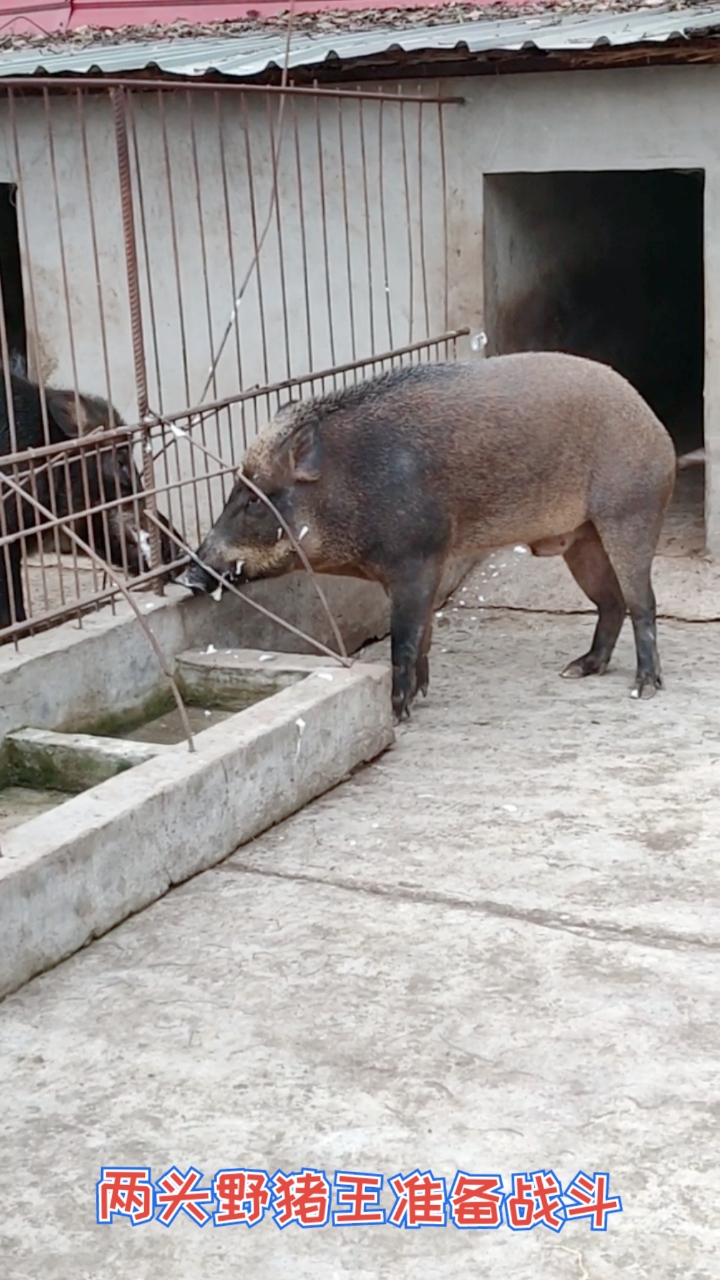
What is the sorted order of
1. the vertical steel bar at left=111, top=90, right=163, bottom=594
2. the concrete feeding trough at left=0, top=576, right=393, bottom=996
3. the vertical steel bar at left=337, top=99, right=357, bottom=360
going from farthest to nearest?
the vertical steel bar at left=337, top=99, right=357, bottom=360 < the vertical steel bar at left=111, top=90, right=163, bottom=594 < the concrete feeding trough at left=0, top=576, right=393, bottom=996

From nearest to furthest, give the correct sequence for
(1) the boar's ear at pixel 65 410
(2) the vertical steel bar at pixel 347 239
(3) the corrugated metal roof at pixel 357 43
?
(1) the boar's ear at pixel 65 410
(3) the corrugated metal roof at pixel 357 43
(2) the vertical steel bar at pixel 347 239

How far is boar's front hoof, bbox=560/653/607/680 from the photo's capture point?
6.73 m

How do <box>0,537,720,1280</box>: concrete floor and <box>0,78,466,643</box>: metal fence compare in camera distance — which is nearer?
<box>0,537,720,1280</box>: concrete floor

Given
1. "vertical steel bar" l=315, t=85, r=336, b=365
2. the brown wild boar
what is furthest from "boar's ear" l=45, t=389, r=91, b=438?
"vertical steel bar" l=315, t=85, r=336, b=365

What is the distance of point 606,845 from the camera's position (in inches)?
195

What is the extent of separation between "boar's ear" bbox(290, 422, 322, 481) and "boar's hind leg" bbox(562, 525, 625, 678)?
122 cm

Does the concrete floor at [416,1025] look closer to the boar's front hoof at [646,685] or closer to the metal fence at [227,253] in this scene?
the boar's front hoof at [646,685]

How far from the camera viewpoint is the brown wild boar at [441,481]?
617 cm

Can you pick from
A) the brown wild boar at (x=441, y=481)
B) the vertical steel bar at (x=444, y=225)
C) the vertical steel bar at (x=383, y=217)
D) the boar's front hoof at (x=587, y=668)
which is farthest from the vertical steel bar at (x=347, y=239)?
the boar's front hoof at (x=587, y=668)

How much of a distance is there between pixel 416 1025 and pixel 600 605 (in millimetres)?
3151

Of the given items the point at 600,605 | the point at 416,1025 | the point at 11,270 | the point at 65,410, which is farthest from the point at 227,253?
the point at 416,1025

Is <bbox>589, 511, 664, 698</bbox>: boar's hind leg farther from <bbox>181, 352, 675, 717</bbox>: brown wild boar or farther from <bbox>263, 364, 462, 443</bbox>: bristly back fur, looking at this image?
<bbox>263, 364, 462, 443</bbox>: bristly back fur

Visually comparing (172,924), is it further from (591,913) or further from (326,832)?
(591,913)

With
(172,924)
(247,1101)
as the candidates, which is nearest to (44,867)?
(172,924)
